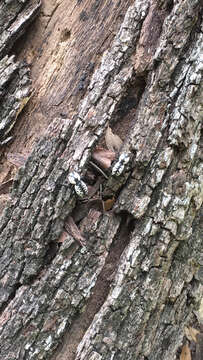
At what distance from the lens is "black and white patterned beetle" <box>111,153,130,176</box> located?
1.96m

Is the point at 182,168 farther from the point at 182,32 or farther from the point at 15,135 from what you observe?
the point at 15,135

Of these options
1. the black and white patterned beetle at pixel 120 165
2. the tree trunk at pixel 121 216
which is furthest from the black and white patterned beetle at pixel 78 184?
the black and white patterned beetle at pixel 120 165

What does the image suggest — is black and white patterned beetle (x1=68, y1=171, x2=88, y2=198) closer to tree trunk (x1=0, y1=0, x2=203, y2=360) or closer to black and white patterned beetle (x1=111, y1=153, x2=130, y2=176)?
tree trunk (x1=0, y1=0, x2=203, y2=360)

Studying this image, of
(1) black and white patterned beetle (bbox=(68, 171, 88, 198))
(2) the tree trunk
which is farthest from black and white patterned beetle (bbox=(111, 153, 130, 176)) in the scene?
(1) black and white patterned beetle (bbox=(68, 171, 88, 198))

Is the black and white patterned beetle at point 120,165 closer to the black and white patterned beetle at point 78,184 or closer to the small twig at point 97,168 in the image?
the small twig at point 97,168

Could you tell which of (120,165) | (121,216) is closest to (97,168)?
(120,165)

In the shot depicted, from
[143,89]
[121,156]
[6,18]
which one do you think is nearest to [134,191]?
[121,156]

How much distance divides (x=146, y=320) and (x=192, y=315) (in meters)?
0.53

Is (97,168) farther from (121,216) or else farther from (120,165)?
(121,216)

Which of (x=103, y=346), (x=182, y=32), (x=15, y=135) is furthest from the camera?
(x=15, y=135)

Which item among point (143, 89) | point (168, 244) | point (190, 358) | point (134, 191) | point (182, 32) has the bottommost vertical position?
point (190, 358)

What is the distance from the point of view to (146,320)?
6.40 feet

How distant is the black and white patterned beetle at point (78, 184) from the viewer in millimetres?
1937

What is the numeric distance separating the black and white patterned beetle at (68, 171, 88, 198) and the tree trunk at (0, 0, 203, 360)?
0.02m
